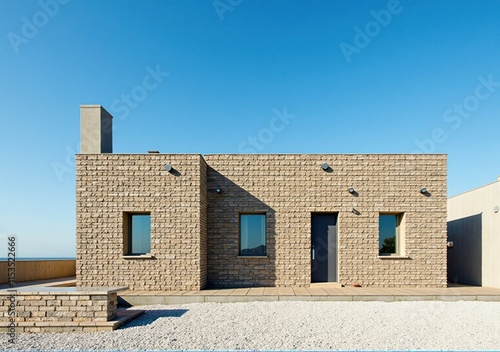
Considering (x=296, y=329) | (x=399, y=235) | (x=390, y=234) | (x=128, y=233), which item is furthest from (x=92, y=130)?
(x=399, y=235)

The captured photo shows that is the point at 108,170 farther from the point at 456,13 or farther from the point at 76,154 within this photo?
the point at 456,13

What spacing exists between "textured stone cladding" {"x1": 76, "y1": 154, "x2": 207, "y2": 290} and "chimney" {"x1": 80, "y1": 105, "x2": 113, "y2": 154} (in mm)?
1220

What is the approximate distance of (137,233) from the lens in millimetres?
9906

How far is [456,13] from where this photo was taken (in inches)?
428

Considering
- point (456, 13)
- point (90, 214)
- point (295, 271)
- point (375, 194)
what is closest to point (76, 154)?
point (90, 214)

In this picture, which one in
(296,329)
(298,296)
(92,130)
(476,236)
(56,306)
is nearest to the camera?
(296,329)

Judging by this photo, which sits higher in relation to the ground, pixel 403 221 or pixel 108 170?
pixel 108 170

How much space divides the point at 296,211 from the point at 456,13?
28.3 ft

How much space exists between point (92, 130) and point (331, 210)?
27.4 ft

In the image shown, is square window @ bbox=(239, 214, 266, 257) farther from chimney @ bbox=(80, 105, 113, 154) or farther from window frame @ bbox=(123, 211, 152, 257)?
chimney @ bbox=(80, 105, 113, 154)

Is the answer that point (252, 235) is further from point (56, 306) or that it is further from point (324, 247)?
point (56, 306)

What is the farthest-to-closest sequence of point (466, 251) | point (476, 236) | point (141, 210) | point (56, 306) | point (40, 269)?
point (40, 269) → point (466, 251) → point (476, 236) → point (141, 210) → point (56, 306)

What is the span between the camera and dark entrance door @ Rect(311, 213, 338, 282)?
10.7 m

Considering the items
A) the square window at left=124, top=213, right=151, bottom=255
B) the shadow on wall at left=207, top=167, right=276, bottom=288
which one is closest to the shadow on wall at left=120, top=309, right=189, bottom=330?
the square window at left=124, top=213, right=151, bottom=255
